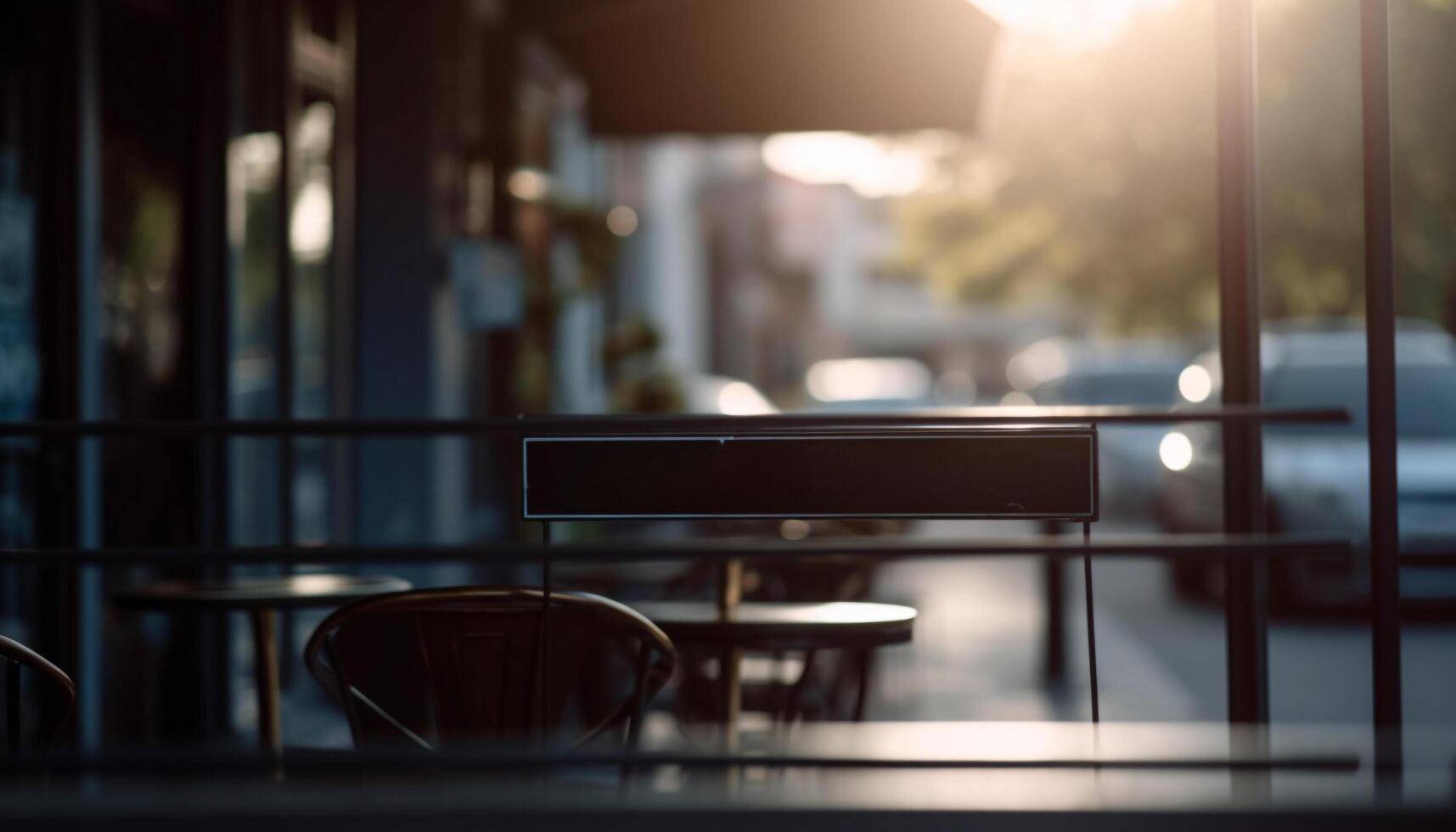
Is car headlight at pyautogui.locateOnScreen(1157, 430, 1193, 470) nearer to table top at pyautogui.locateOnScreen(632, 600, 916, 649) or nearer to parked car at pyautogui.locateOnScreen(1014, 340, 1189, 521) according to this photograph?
parked car at pyautogui.locateOnScreen(1014, 340, 1189, 521)

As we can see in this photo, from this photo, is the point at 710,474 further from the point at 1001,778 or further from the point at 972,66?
the point at 972,66

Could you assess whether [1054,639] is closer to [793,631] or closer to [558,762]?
[793,631]

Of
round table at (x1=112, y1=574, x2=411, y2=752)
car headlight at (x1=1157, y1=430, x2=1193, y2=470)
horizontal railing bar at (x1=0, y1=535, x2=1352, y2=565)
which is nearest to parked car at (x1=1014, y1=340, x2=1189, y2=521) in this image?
car headlight at (x1=1157, y1=430, x2=1193, y2=470)

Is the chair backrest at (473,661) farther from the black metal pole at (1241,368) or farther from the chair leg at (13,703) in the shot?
the black metal pole at (1241,368)

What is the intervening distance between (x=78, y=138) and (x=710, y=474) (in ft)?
10.8

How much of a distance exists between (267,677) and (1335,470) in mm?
8324

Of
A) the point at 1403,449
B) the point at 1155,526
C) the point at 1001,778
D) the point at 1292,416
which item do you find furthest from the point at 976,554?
the point at 1155,526

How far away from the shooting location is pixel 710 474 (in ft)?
8.90

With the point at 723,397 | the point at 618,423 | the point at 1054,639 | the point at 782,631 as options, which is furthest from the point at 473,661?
the point at 723,397

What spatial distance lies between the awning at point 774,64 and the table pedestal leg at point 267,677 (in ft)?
14.2

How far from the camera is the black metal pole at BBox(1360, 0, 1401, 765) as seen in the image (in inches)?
99.0

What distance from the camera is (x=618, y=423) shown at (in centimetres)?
262

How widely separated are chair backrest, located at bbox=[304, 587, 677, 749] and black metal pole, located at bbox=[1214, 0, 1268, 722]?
1.11 metres

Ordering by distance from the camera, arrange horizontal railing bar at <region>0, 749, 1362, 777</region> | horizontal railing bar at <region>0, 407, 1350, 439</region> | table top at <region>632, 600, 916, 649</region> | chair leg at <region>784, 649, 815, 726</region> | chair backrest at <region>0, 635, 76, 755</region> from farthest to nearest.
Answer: chair leg at <region>784, 649, 815, 726</region> → table top at <region>632, 600, 916, 649</region> → chair backrest at <region>0, 635, 76, 755</region> → horizontal railing bar at <region>0, 407, 1350, 439</region> → horizontal railing bar at <region>0, 749, 1362, 777</region>
